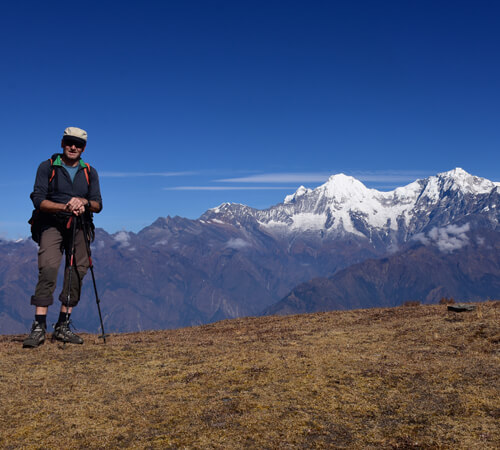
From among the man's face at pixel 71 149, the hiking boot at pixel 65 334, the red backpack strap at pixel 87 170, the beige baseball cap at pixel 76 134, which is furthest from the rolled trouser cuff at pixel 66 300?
the beige baseball cap at pixel 76 134

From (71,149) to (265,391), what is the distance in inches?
321

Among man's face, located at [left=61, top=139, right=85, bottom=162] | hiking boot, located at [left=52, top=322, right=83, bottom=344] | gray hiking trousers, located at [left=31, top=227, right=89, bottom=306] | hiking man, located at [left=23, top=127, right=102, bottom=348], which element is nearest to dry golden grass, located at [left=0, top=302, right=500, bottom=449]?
hiking boot, located at [left=52, top=322, right=83, bottom=344]

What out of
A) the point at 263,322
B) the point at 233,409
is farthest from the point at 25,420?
the point at 263,322

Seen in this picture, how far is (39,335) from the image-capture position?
39.0 feet

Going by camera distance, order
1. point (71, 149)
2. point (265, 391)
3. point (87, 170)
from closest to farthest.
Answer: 1. point (265, 391)
2. point (71, 149)
3. point (87, 170)

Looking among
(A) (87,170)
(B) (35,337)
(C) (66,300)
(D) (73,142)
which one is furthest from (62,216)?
(B) (35,337)

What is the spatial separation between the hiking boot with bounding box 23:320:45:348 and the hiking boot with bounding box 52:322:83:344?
1.27 ft

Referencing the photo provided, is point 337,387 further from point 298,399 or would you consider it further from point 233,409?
point 233,409

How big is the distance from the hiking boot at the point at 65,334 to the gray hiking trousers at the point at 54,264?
64 centimetres

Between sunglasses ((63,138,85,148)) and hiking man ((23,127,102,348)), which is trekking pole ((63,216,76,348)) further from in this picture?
sunglasses ((63,138,85,148))

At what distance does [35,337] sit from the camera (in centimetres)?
1177

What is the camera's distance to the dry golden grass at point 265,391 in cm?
596

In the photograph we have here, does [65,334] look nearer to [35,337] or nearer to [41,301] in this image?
[35,337]

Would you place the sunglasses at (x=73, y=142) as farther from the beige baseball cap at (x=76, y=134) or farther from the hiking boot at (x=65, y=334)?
the hiking boot at (x=65, y=334)
